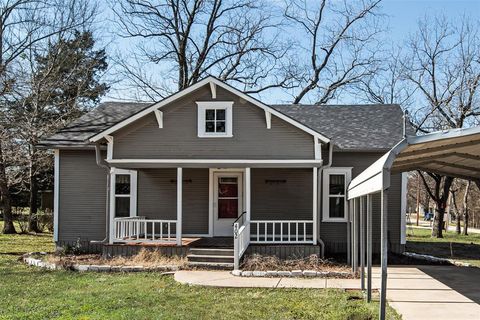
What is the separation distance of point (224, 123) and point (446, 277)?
7.01 metres

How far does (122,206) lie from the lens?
17.3 meters

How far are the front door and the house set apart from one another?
3 cm

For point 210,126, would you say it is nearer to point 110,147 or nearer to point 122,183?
point 110,147

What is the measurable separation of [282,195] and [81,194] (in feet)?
21.1

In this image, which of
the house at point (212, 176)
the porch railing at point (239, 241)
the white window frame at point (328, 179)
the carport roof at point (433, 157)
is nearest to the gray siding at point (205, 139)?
the house at point (212, 176)

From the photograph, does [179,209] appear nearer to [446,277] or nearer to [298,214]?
[298,214]

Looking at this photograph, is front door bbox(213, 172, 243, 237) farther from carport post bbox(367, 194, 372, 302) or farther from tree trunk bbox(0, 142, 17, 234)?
tree trunk bbox(0, 142, 17, 234)

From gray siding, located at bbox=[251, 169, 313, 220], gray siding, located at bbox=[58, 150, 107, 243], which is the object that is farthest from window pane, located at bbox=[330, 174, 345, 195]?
gray siding, located at bbox=[58, 150, 107, 243]

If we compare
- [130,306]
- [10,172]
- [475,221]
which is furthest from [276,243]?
[475,221]

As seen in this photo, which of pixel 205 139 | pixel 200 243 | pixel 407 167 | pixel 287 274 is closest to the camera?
pixel 287 274

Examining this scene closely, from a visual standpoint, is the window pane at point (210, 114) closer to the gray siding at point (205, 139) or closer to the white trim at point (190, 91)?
the gray siding at point (205, 139)

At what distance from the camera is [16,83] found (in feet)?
60.5

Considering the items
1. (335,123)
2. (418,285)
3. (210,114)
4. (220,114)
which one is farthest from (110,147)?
(418,285)

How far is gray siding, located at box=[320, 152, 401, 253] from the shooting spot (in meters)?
16.8
